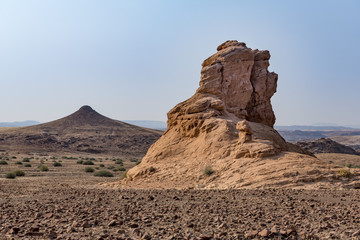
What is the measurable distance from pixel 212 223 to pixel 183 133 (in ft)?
33.3

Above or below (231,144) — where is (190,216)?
below

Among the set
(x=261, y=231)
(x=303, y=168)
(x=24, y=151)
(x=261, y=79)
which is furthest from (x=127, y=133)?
(x=261, y=231)

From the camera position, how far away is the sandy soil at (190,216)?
21.8ft

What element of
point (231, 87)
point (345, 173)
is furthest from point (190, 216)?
point (231, 87)

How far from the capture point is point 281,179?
40.2 ft

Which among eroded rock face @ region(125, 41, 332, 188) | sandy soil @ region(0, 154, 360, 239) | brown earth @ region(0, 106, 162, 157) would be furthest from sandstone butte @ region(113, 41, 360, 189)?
brown earth @ region(0, 106, 162, 157)

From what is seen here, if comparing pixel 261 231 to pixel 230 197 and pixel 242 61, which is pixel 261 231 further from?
pixel 242 61

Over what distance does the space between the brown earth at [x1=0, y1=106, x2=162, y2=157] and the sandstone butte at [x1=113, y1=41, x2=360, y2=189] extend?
4250cm

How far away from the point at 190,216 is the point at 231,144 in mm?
7429

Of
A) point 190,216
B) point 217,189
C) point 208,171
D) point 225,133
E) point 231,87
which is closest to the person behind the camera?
point 190,216

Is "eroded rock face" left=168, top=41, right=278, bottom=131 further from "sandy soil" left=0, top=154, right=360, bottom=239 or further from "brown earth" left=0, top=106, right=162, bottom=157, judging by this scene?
"brown earth" left=0, top=106, right=162, bottom=157

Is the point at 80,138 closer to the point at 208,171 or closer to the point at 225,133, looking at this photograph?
the point at 225,133

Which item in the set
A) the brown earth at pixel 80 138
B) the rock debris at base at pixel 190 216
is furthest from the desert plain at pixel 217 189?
the brown earth at pixel 80 138

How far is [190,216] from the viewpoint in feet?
26.0
